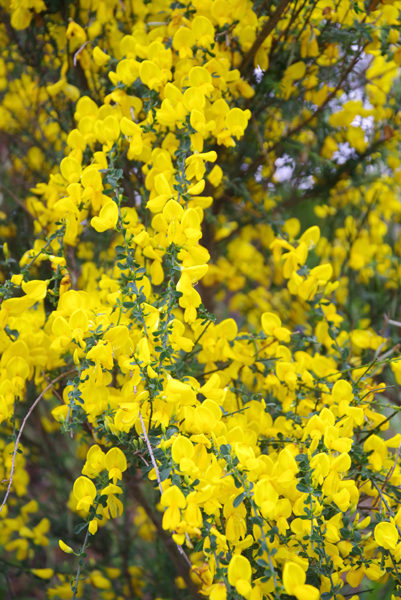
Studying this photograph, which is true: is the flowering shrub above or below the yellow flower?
above

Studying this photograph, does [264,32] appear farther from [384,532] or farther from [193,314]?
[384,532]

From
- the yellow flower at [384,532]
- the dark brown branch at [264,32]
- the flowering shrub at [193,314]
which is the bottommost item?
the yellow flower at [384,532]

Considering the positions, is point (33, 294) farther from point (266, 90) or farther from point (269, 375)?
point (266, 90)

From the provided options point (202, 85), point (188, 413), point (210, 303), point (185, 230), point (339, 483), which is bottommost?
point (210, 303)

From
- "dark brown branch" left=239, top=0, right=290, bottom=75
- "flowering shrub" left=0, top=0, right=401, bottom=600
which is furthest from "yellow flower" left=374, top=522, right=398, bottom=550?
"dark brown branch" left=239, top=0, right=290, bottom=75

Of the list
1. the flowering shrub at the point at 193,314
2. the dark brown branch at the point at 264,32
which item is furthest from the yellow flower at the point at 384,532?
the dark brown branch at the point at 264,32

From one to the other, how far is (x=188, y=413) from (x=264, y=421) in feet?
0.84

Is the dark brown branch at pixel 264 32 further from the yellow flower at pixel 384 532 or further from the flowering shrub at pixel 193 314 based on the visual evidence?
the yellow flower at pixel 384 532

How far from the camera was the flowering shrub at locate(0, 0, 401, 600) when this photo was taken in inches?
26.2

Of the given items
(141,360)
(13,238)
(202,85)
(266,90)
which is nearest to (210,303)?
(13,238)

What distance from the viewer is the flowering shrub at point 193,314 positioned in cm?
67

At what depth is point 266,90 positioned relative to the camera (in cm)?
110

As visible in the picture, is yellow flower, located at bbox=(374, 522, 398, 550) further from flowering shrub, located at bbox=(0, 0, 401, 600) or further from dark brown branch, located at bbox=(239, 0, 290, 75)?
dark brown branch, located at bbox=(239, 0, 290, 75)

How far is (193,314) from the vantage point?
73 centimetres
